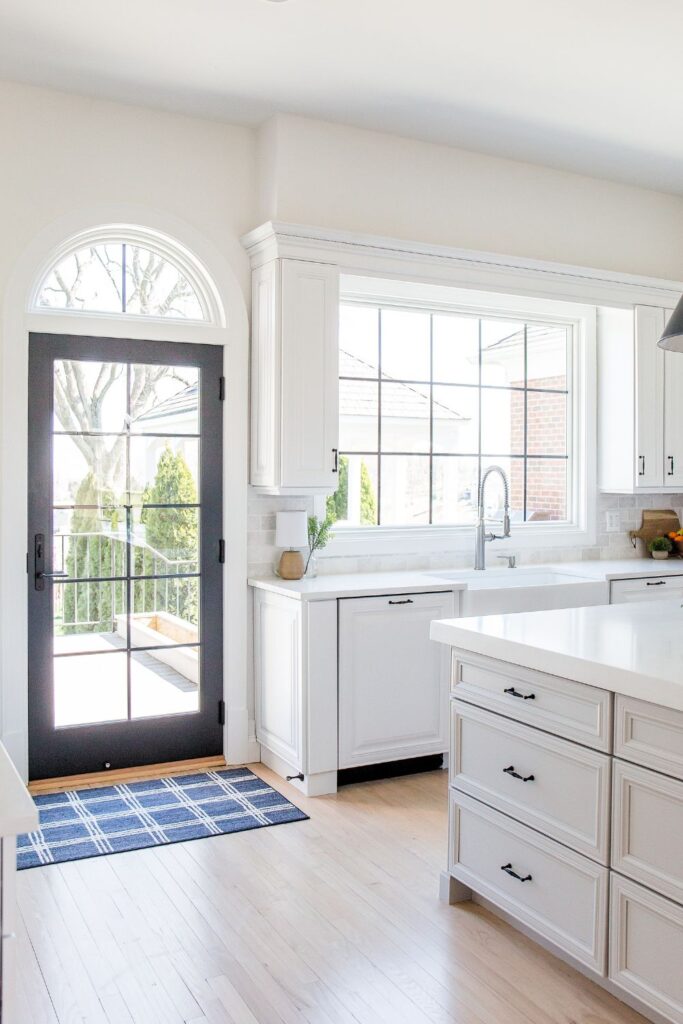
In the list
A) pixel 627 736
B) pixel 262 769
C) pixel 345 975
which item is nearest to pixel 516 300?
pixel 262 769

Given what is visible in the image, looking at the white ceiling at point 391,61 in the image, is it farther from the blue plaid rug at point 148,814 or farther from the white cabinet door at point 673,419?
the blue plaid rug at point 148,814

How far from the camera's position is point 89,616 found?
412 centimetres

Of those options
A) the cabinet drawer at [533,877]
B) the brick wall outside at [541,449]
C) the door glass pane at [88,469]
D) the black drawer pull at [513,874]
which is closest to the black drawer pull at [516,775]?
the cabinet drawer at [533,877]

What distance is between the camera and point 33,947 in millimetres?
2654

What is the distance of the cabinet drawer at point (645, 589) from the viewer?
15.6 feet

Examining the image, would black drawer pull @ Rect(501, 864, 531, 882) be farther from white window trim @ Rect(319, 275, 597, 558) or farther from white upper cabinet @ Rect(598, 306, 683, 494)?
white upper cabinet @ Rect(598, 306, 683, 494)

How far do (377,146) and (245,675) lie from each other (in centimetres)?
261

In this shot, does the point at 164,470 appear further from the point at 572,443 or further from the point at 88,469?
the point at 572,443

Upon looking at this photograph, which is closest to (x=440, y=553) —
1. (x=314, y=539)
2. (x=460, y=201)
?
(x=314, y=539)

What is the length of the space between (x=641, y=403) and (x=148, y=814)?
339 cm

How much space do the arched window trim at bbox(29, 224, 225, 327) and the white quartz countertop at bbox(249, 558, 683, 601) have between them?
1.28 meters

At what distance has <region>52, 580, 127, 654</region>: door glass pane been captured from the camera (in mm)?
4055

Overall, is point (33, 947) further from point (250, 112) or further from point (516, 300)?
point (516, 300)

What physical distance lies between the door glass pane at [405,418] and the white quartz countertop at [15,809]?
361 cm
